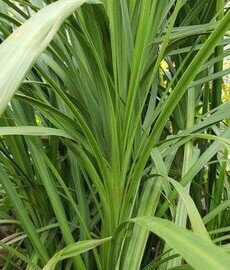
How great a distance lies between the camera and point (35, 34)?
0.94 feet

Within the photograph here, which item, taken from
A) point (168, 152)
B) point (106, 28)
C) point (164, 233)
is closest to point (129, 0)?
point (106, 28)

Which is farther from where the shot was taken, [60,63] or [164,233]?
[60,63]

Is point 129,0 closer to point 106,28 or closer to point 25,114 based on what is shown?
point 106,28

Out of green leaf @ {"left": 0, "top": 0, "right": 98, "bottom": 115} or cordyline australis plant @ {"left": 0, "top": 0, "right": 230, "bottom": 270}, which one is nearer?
green leaf @ {"left": 0, "top": 0, "right": 98, "bottom": 115}

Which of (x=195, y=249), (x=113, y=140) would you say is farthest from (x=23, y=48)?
(x=113, y=140)

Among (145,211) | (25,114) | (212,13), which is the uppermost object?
(212,13)

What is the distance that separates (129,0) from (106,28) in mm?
99

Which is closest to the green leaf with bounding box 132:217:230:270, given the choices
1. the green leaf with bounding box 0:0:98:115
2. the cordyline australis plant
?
the cordyline australis plant

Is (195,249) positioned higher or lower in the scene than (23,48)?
lower

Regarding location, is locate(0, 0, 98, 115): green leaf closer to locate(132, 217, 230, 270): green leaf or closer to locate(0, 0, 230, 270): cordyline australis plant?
locate(0, 0, 230, 270): cordyline australis plant

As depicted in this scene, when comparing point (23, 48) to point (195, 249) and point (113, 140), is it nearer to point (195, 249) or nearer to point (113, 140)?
point (195, 249)

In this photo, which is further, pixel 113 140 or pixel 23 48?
pixel 113 140

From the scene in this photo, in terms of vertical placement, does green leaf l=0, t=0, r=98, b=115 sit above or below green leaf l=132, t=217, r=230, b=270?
above

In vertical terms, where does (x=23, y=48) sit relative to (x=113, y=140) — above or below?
above
